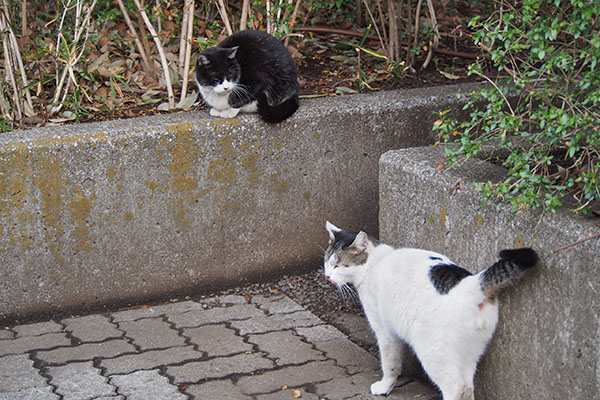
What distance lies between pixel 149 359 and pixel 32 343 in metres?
0.62

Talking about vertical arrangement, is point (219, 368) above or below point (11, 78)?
below

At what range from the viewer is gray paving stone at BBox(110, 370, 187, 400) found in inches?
116

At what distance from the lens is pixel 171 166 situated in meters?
3.74

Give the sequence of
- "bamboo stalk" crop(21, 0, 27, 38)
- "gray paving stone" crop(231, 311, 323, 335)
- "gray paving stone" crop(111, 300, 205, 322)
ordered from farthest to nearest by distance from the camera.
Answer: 1. "bamboo stalk" crop(21, 0, 27, 38)
2. "gray paving stone" crop(111, 300, 205, 322)
3. "gray paving stone" crop(231, 311, 323, 335)

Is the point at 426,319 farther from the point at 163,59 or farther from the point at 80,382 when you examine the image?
the point at 163,59

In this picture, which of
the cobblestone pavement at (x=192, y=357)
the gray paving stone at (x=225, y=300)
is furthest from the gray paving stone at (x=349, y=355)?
the gray paving stone at (x=225, y=300)

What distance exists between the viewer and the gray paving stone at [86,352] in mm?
3279

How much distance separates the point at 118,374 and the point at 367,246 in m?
1.22

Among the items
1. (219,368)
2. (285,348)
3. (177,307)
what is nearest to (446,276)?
(285,348)

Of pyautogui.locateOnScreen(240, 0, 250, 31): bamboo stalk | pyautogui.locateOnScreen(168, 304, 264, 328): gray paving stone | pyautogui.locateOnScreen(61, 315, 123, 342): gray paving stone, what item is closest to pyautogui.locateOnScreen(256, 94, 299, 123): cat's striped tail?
pyautogui.locateOnScreen(240, 0, 250, 31): bamboo stalk

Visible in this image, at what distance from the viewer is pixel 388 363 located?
2.97 meters

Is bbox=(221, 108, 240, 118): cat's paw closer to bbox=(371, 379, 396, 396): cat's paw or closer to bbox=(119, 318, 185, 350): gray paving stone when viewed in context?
bbox=(119, 318, 185, 350): gray paving stone

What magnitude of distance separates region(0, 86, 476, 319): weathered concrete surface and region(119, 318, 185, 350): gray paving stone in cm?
24

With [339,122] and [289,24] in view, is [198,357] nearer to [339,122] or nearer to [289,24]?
[339,122]
